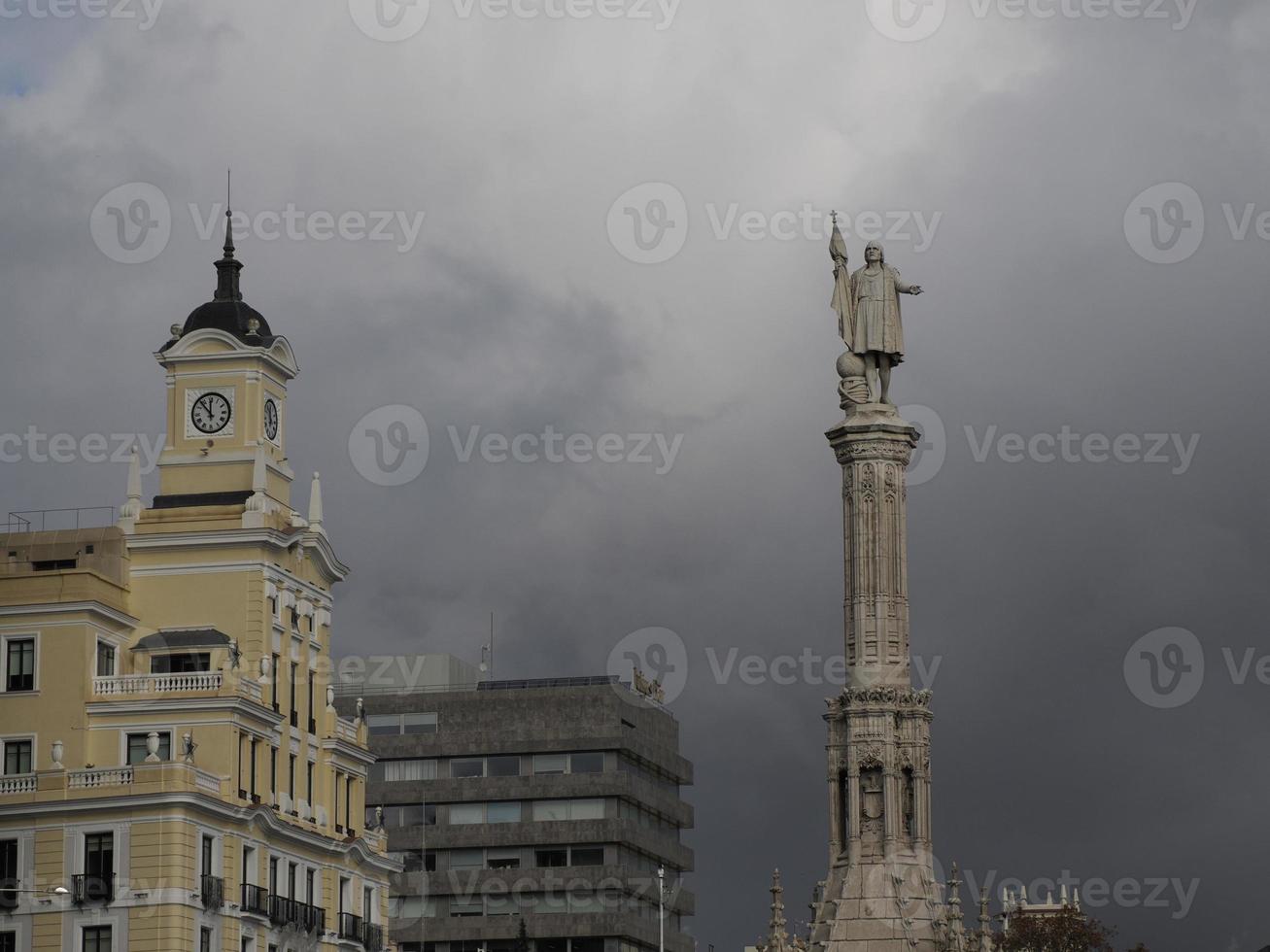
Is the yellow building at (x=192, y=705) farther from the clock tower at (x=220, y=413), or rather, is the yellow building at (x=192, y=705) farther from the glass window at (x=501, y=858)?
the glass window at (x=501, y=858)

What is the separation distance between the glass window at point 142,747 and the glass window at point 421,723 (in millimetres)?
53587

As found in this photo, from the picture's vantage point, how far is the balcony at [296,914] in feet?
276

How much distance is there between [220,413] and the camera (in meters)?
A: 88.0

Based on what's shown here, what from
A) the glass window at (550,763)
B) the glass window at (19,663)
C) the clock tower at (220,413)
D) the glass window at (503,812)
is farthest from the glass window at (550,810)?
the glass window at (19,663)

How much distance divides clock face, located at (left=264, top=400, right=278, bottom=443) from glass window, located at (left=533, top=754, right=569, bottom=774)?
158ft

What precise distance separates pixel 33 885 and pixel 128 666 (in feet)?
29.9

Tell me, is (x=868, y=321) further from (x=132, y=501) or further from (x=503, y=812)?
(x=503, y=812)

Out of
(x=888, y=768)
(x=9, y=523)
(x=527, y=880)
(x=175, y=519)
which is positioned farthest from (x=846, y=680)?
(x=527, y=880)

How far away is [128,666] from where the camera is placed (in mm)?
84312

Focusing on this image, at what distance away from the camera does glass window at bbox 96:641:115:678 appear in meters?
82.9

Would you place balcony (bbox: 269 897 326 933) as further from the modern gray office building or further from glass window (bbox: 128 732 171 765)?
the modern gray office building

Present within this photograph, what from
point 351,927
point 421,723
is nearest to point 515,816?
point 421,723

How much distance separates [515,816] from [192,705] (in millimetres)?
52958

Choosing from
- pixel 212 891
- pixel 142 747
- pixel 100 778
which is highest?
pixel 142 747
